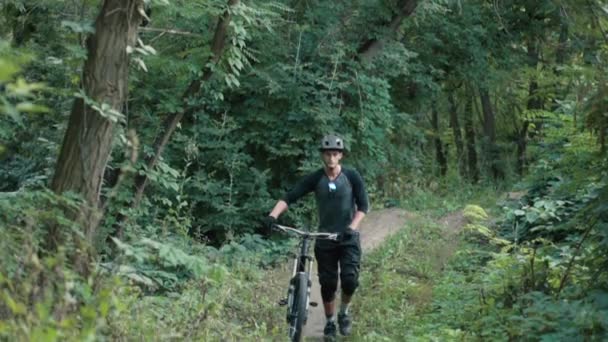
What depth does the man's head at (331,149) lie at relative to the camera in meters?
8.41

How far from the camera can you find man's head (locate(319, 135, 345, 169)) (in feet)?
27.6

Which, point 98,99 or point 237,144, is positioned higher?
point 98,99

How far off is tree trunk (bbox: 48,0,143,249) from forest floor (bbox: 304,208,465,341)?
427 centimetres

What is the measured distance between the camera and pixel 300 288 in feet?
26.2

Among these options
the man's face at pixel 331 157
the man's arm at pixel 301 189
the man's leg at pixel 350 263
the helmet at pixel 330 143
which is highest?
the helmet at pixel 330 143

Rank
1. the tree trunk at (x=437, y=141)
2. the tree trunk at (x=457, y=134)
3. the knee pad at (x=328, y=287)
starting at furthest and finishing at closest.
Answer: the tree trunk at (x=437, y=141)
the tree trunk at (x=457, y=134)
the knee pad at (x=328, y=287)

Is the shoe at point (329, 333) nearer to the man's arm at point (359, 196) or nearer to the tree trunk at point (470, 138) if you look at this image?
the man's arm at point (359, 196)

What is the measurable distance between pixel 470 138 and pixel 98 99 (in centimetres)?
2867

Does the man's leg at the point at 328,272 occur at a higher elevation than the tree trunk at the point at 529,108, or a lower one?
lower

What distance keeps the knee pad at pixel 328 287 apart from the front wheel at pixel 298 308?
87cm

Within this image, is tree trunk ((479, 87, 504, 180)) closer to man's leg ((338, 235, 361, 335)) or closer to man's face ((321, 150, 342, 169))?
man's leg ((338, 235, 361, 335))

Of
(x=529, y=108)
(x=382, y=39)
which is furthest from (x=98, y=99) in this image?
(x=529, y=108)

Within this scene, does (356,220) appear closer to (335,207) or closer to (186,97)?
(335,207)

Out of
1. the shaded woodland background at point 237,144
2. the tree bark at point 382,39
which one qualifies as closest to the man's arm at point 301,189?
the shaded woodland background at point 237,144
